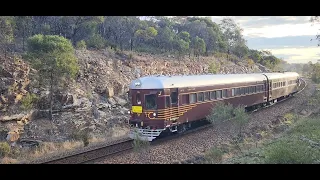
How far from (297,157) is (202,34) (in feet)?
106

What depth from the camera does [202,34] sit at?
134 ft

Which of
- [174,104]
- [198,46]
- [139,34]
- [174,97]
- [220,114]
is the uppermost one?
[139,34]

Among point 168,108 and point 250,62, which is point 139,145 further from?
point 250,62

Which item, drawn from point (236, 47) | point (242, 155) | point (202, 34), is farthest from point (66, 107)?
point (236, 47)

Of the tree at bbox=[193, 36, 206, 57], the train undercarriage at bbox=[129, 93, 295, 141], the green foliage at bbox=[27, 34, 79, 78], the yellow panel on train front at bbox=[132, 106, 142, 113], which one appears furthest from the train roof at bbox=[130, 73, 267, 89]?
the tree at bbox=[193, 36, 206, 57]

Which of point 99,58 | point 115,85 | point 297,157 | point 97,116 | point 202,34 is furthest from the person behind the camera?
point 202,34

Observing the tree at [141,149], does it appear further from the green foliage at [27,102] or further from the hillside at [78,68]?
the green foliage at [27,102]

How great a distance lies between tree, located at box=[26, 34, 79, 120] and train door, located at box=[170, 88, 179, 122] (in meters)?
6.66

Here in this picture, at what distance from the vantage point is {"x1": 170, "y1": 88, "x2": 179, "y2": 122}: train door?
13.1 metres

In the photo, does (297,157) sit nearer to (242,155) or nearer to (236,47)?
(242,155)

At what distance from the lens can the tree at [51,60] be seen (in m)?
17.2

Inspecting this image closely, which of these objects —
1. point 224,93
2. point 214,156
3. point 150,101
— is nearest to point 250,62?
point 224,93

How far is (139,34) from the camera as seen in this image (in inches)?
1284

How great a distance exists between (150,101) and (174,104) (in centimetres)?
91
